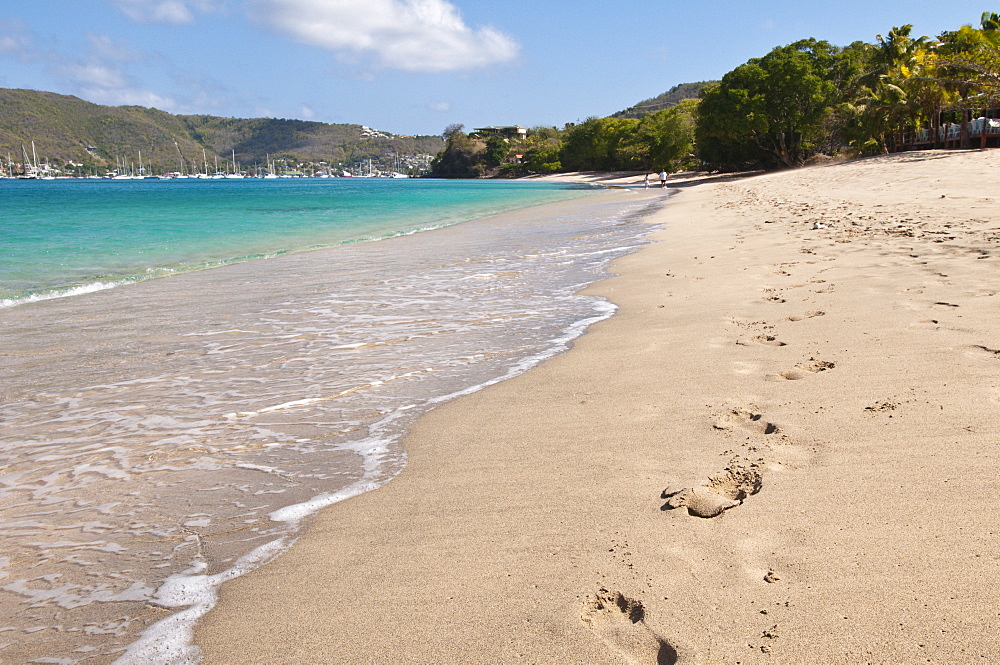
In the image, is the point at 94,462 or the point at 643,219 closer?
the point at 94,462

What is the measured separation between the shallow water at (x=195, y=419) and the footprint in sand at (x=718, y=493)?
1404mm

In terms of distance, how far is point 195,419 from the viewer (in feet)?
13.4

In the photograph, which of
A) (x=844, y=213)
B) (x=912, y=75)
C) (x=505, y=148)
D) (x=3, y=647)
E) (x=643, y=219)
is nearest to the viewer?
(x=3, y=647)

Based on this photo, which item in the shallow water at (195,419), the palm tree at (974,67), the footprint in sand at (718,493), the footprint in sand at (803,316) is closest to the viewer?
the shallow water at (195,419)

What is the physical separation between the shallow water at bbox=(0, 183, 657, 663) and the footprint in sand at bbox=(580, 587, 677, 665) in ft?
4.21

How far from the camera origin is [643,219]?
18375mm

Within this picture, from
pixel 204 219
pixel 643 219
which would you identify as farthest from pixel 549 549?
pixel 204 219

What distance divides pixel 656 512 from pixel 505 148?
17298 centimetres

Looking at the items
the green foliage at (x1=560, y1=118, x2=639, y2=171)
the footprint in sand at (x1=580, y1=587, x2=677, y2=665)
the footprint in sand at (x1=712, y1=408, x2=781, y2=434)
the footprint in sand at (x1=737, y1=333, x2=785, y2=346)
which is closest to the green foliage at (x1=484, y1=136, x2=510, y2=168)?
the green foliage at (x1=560, y1=118, x2=639, y2=171)

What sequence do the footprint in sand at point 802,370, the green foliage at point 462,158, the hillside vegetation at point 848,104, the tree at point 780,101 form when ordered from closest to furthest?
the footprint in sand at point 802,370 < the hillside vegetation at point 848,104 < the tree at point 780,101 < the green foliage at point 462,158

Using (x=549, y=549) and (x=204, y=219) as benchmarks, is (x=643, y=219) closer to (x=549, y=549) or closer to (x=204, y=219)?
(x=549, y=549)

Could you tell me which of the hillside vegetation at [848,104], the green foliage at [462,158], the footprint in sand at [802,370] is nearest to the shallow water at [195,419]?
the footprint in sand at [802,370]

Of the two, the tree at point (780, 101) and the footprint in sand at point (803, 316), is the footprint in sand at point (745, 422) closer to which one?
the footprint in sand at point (803, 316)

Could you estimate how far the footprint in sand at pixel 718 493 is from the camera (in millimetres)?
2465
